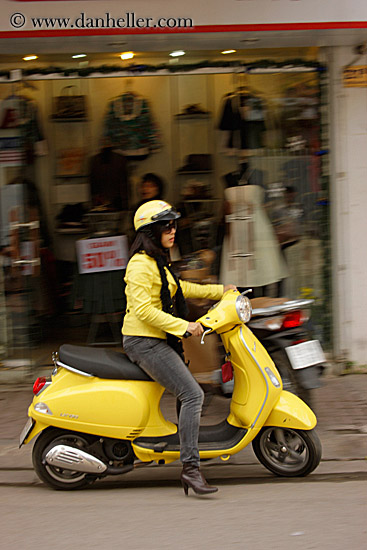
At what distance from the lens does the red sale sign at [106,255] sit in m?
8.11

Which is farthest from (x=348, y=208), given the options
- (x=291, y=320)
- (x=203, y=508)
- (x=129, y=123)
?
(x=203, y=508)

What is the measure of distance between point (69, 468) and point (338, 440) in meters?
2.14

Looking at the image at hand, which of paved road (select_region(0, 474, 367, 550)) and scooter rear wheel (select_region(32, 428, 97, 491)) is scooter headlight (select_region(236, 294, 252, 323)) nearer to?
paved road (select_region(0, 474, 367, 550))

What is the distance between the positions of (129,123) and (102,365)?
160 inches

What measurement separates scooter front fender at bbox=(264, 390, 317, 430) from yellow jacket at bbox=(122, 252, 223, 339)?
0.82 m

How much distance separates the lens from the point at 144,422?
4.64 metres

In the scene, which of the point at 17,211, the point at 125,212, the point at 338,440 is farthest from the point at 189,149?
the point at 338,440

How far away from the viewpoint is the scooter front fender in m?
4.64

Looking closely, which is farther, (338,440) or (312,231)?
(312,231)

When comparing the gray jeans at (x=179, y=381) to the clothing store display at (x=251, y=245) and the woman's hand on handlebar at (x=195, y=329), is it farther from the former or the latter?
the clothing store display at (x=251, y=245)

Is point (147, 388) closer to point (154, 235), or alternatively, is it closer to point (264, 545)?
point (154, 235)

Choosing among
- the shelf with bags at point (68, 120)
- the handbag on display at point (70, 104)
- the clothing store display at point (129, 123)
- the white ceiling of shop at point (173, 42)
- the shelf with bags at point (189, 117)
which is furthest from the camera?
the shelf with bags at point (189, 117)

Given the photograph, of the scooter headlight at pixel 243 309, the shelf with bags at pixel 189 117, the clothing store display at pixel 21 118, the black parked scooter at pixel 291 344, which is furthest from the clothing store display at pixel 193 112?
the scooter headlight at pixel 243 309

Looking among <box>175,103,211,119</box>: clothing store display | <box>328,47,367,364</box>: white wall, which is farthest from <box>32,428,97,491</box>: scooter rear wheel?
<box>175,103,211,119</box>: clothing store display
